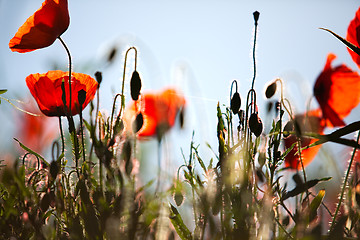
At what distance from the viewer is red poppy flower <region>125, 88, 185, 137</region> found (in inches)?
28.4

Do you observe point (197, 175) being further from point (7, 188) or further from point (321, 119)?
point (321, 119)

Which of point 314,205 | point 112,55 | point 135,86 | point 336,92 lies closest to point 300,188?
point 314,205

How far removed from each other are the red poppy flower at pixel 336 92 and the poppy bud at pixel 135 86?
21.9 inches

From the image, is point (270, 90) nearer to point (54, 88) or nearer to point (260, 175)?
point (260, 175)

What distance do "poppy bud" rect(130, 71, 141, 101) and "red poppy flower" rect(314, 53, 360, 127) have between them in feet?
1.82

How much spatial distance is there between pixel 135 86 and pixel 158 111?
10cm

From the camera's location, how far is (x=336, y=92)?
48.8 inches

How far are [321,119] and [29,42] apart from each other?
2.44 ft

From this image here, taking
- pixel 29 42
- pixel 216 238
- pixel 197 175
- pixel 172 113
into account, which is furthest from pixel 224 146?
pixel 29 42

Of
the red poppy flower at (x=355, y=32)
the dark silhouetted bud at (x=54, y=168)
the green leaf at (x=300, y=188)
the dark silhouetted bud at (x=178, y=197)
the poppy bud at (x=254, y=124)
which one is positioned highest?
the red poppy flower at (x=355, y=32)

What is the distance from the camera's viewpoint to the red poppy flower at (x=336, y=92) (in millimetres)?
1180

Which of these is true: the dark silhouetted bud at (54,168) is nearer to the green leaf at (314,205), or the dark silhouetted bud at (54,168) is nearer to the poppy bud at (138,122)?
the poppy bud at (138,122)

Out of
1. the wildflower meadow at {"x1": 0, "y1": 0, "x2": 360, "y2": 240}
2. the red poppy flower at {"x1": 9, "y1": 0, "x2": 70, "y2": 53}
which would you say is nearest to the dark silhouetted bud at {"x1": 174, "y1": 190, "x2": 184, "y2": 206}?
the wildflower meadow at {"x1": 0, "y1": 0, "x2": 360, "y2": 240}

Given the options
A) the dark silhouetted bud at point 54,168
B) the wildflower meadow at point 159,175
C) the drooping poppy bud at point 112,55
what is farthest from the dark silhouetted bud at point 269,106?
the dark silhouetted bud at point 54,168
